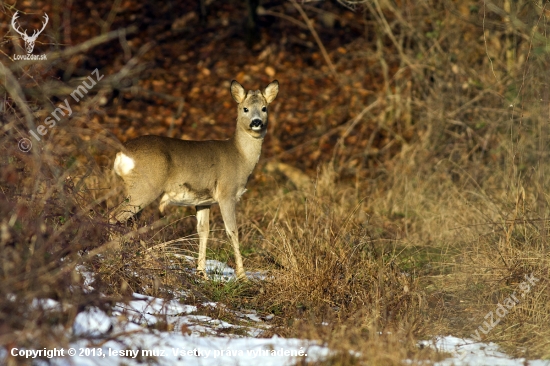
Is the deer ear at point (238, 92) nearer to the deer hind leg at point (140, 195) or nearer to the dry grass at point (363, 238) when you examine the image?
the dry grass at point (363, 238)

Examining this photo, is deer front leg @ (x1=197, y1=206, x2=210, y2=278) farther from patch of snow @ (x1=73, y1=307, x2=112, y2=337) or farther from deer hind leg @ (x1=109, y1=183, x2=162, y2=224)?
patch of snow @ (x1=73, y1=307, x2=112, y2=337)

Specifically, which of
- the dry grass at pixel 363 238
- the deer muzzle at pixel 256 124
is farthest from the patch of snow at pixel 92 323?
the deer muzzle at pixel 256 124

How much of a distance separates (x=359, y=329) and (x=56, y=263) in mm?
1980

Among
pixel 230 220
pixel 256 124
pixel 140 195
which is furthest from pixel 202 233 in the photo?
pixel 256 124

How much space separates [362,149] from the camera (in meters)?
12.4

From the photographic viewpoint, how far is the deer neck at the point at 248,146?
24.1 ft

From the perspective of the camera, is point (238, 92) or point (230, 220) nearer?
point (230, 220)

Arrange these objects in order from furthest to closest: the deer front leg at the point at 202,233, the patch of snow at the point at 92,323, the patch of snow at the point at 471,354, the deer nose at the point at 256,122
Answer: the deer nose at the point at 256,122 → the deer front leg at the point at 202,233 → the patch of snow at the point at 471,354 → the patch of snow at the point at 92,323

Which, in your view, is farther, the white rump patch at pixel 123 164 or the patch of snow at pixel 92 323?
the white rump patch at pixel 123 164

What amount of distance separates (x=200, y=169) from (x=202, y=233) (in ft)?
1.92

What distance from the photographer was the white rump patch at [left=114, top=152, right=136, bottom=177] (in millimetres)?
6586

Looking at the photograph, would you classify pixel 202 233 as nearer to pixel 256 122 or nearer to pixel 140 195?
pixel 140 195

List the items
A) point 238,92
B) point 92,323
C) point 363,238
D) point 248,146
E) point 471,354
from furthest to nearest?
point 238,92, point 248,146, point 363,238, point 471,354, point 92,323

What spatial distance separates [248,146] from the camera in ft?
24.3
